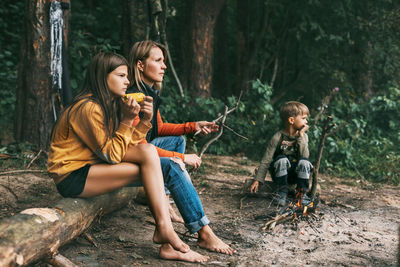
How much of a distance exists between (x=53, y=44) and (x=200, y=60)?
342 centimetres

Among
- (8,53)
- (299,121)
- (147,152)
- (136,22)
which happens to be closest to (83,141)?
(147,152)

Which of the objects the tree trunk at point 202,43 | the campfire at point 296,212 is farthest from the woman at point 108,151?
the tree trunk at point 202,43

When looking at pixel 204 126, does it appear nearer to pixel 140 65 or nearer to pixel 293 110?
pixel 140 65

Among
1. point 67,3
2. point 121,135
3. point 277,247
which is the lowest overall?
point 277,247

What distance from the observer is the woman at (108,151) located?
278 cm

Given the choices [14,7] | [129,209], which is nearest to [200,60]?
[14,7]

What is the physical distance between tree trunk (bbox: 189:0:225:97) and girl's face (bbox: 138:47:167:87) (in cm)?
456

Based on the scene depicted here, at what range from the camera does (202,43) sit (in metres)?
7.96

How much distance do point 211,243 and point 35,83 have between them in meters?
3.29

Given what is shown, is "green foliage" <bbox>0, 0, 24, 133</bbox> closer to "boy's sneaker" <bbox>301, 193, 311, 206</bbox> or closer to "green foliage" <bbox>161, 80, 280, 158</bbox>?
"green foliage" <bbox>161, 80, 280, 158</bbox>

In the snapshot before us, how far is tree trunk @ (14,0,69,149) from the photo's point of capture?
5086 mm

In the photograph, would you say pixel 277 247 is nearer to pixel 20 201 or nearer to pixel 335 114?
pixel 20 201

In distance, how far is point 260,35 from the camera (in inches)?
396

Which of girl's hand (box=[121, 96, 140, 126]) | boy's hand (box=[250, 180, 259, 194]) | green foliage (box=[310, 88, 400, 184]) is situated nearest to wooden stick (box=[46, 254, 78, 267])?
girl's hand (box=[121, 96, 140, 126])
